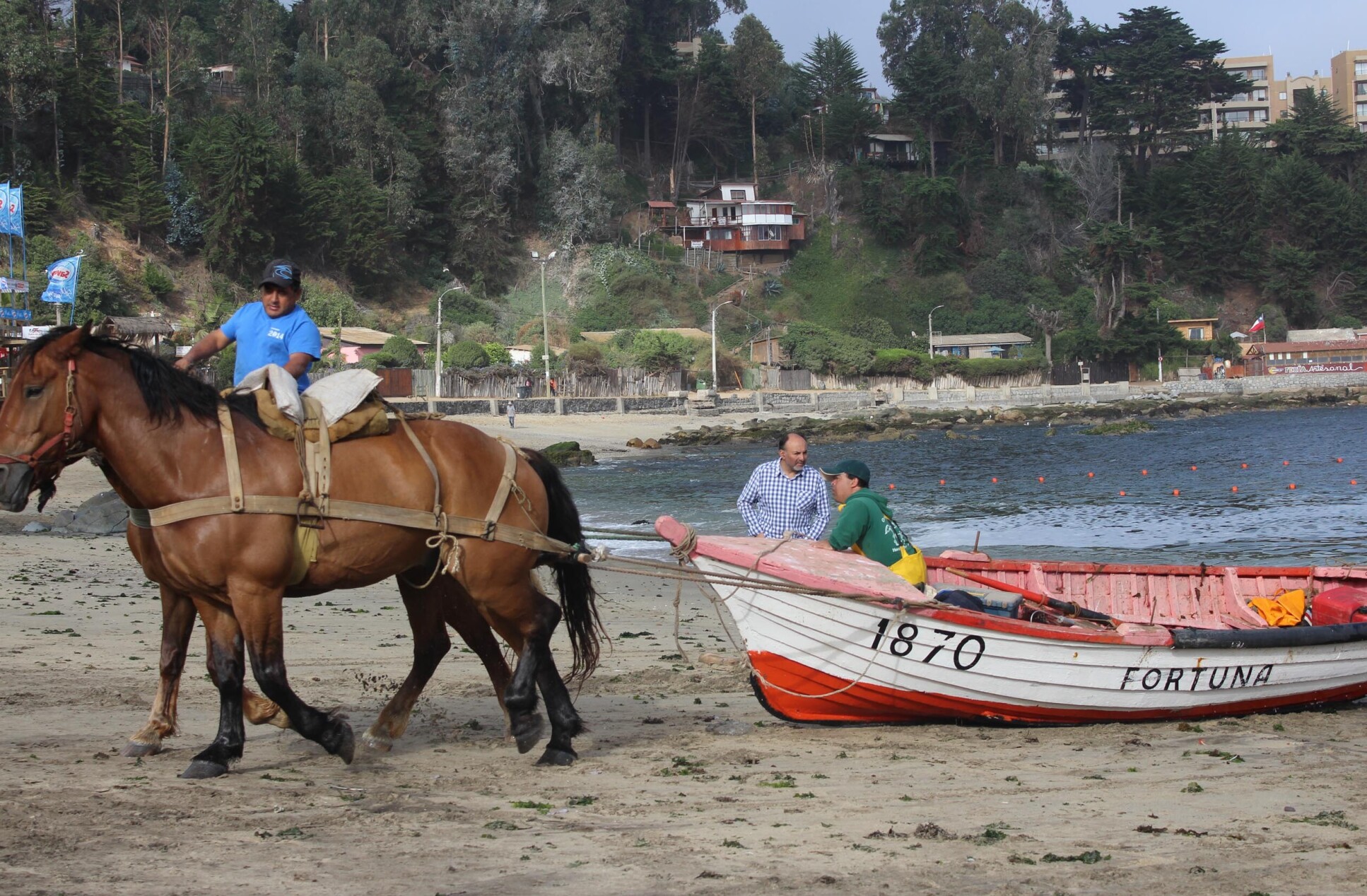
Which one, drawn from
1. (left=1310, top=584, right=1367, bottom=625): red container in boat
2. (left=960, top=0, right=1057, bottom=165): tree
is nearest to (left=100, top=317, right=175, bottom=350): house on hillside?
(left=1310, top=584, right=1367, bottom=625): red container in boat

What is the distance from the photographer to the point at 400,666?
33.0 ft

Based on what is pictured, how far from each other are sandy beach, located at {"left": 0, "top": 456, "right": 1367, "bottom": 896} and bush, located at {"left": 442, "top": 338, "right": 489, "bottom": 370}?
186 feet

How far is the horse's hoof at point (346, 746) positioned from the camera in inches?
257

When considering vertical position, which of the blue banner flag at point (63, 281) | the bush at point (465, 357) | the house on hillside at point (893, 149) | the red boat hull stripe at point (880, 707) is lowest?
the red boat hull stripe at point (880, 707)

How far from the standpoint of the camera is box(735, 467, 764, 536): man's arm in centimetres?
955

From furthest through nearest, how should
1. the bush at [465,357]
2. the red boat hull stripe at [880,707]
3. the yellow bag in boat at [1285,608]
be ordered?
the bush at [465,357] → the yellow bag in boat at [1285,608] → the red boat hull stripe at [880,707]

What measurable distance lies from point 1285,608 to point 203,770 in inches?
327

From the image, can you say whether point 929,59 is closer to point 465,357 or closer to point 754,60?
point 754,60

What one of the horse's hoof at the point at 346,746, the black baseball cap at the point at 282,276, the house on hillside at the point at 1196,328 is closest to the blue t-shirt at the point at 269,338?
the black baseball cap at the point at 282,276

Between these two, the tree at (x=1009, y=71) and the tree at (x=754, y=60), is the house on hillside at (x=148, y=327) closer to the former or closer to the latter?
the tree at (x=754, y=60)

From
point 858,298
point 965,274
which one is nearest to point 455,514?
point 858,298

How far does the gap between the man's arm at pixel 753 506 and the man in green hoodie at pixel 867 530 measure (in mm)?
939

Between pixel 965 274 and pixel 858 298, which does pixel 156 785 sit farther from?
pixel 965 274

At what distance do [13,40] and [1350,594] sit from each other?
220ft
